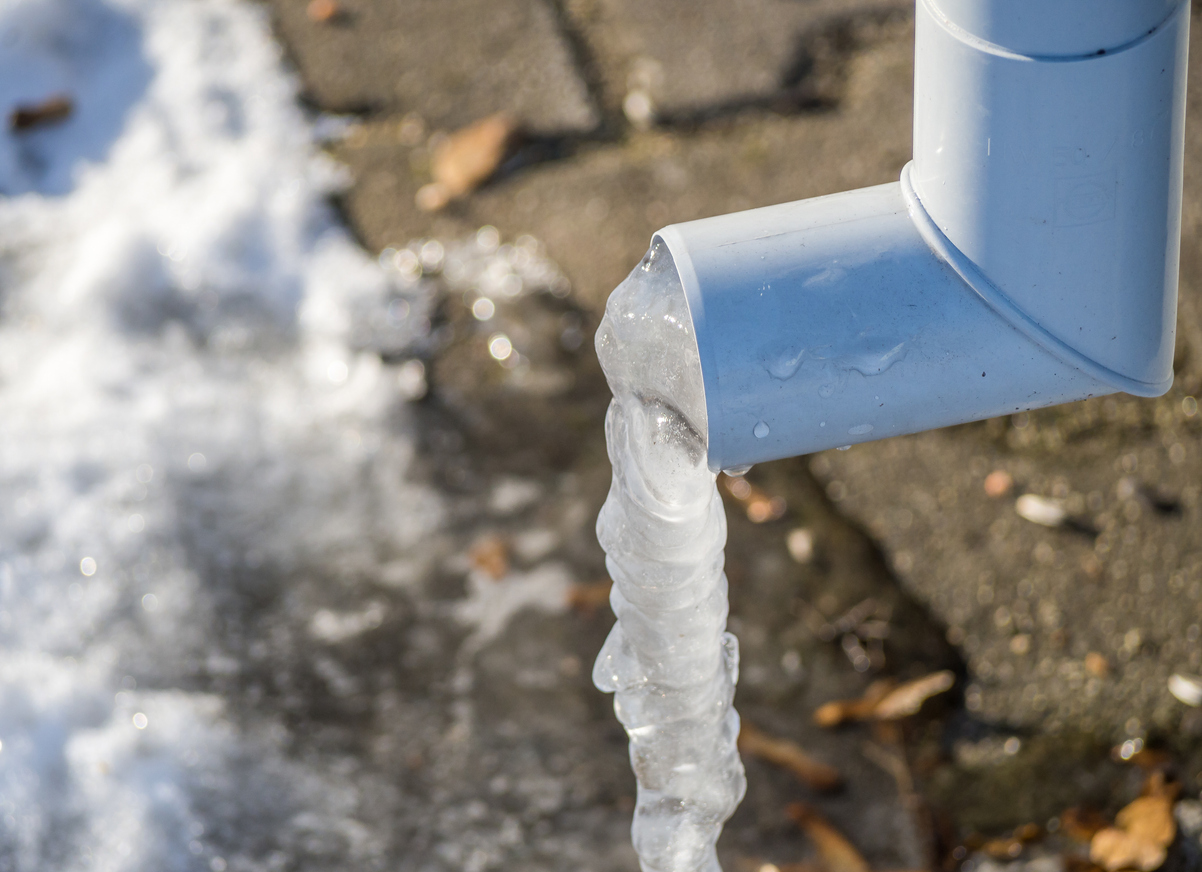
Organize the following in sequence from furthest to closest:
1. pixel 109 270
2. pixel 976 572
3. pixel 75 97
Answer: pixel 75 97, pixel 109 270, pixel 976 572

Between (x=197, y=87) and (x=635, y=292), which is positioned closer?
(x=635, y=292)

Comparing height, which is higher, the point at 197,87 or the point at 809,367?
the point at 809,367

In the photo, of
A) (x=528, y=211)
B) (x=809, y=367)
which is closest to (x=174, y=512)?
(x=528, y=211)

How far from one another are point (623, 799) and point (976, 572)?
0.70 metres

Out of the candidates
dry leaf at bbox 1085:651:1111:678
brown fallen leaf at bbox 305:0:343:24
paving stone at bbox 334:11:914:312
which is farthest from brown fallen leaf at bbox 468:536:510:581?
brown fallen leaf at bbox 305:0:343:24

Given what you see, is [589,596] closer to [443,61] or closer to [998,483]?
[998,483]

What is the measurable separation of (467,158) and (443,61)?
37 centimetres

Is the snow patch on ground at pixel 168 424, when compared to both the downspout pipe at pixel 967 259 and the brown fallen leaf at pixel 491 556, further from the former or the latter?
the downspout pipe at pixel 967 259

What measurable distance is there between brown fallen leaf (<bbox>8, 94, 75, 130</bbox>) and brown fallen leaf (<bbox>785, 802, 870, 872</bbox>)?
7.78ft

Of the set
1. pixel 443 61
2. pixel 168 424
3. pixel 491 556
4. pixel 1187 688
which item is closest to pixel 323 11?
pixel 443 61

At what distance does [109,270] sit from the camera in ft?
8.75

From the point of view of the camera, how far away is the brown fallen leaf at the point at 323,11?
10.4 ft

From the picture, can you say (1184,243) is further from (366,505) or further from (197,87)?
(197,87)

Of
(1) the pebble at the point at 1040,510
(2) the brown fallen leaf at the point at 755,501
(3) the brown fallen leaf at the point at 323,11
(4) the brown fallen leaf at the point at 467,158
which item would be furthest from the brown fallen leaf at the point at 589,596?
(3) the brown fallen leaf at the point at 323,11
